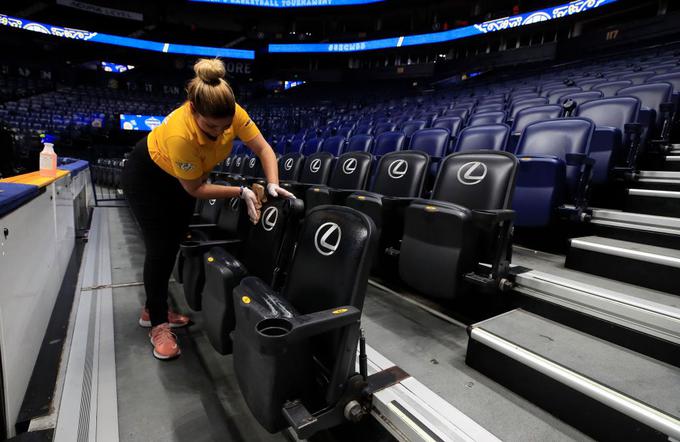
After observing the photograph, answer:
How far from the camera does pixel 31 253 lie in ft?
4.09

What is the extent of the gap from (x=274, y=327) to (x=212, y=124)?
2.32 ft

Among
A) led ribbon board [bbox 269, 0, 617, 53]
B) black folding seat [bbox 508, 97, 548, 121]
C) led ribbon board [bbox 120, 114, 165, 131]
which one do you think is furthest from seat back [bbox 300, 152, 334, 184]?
led ribbon board [bbox 120, 114, 165, 131]

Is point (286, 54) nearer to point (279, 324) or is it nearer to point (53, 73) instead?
point (53, 73)

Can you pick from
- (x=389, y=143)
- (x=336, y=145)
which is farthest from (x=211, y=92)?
(x=336, y=145)

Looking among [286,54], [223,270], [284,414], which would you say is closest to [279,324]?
[284,414]

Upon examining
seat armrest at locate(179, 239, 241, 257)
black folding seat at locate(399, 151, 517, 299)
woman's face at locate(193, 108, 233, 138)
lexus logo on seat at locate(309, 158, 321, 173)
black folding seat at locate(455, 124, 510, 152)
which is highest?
black folding seat at locate(455, 124, 510, 152)

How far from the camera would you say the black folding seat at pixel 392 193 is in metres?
1.56

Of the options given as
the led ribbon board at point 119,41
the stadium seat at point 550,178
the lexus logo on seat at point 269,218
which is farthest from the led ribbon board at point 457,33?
the lexus logo on seat at point 269,218

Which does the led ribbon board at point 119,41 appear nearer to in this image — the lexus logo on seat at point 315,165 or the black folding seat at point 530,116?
the lexus logo on seat at point 315,165

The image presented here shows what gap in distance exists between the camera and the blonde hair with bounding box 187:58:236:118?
3.29ft

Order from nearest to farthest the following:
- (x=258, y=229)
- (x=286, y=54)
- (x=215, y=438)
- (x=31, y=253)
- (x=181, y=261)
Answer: (x=215, y=438) → (x=31, y=253) → (x=258, y=229) → (x=181, y=261) → (x=286, y=54)

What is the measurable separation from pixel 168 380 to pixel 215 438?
0.36 m

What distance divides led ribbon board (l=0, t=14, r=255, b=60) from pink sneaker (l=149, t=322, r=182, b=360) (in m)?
14.3

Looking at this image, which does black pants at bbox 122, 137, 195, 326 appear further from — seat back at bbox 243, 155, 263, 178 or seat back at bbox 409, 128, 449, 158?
seat back at bbox 243, 155, 263, 178
